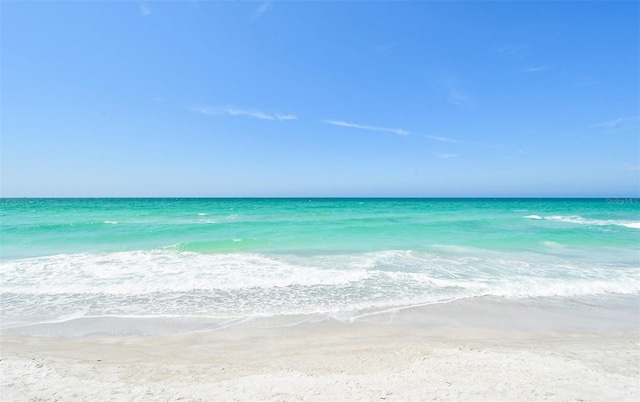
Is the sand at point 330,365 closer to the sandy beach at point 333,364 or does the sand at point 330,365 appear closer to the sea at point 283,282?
the sandy beach at point 333,364

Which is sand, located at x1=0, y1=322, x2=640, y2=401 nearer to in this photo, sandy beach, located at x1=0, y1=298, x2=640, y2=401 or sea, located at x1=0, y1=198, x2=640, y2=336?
sandy beach, located at x1=0, y1=298, x2=640, y2=401

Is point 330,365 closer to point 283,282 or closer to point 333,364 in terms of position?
point 333,364

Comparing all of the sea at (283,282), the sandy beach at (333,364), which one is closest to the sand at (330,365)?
the sandy beach at (333,364)

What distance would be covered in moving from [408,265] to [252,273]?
582 centimetres

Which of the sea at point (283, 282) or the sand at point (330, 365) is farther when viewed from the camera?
the sea at point (283, 282)

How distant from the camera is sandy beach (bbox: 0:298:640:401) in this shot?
11.4 ft

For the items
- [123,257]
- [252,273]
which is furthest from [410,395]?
[123,257]

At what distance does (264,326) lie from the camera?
226 inches

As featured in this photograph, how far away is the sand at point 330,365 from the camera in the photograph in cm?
348

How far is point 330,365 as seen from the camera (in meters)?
4.19

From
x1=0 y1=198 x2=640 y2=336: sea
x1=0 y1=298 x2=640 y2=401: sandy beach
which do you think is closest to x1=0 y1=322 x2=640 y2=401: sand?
x1=0 y1=298 x2=640 y2=401: sandy beach

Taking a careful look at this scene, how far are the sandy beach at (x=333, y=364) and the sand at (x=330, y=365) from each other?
16 mm

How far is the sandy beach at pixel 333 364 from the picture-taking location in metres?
3.48

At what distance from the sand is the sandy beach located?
0.02 meters
